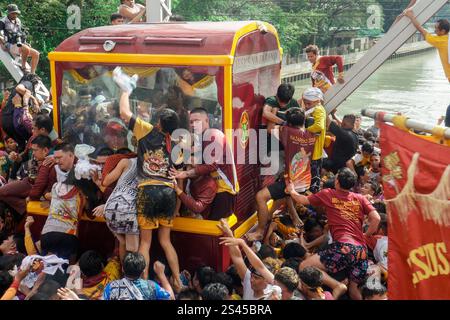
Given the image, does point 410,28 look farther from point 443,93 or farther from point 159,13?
point 443,93

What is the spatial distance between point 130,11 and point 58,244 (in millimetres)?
4637

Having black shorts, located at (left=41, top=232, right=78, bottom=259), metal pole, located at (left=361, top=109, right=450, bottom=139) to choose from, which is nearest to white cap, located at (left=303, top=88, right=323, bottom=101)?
metal pole, located at (left=361, top=109, right=450, bottom=139)

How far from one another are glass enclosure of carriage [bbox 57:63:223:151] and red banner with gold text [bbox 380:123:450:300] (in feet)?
6.54

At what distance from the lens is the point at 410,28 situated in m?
6.58

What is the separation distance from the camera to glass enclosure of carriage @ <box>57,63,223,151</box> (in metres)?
5.12

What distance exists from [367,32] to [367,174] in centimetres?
3685

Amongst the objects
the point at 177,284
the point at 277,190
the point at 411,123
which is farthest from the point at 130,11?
the point at 411,123

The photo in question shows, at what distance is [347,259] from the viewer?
478cm

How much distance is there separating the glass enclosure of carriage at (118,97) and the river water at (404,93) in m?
19.4

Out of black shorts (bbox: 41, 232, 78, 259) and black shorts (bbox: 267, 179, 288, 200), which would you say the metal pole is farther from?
black shorts (bbox: 41, 232, 78, 259)

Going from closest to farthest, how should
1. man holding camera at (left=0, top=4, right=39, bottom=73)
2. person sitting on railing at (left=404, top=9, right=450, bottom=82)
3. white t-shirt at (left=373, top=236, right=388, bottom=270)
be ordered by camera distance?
white t-shirt at (left=373, top=236, right=388, bottom=270) < person sitting on railing at (left=404, top=9, right=450, bottom=82) < man holding camera at (left=0, top=4, right=39, bottom=73)

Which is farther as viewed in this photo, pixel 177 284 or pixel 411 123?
pixel 177 284

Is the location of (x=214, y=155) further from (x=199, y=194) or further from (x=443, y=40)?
(x=443, y=40)
